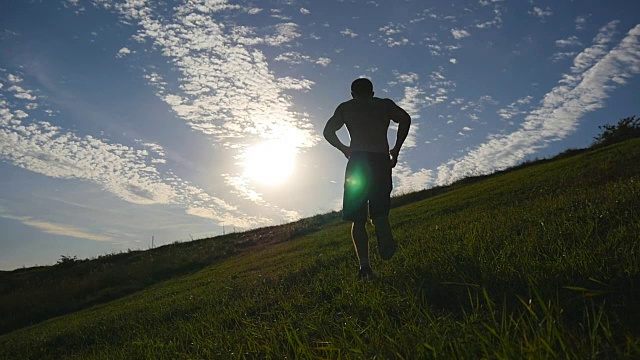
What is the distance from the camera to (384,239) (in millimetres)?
6781

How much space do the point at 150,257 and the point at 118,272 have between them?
4542 mm

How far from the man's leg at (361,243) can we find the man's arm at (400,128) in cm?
112

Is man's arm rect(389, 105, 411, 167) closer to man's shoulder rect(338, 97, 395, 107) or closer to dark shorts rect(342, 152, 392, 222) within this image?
man's shoulder rect(338, 97, 395, 107)

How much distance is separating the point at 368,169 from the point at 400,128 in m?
0.97

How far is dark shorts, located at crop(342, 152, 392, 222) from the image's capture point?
270 inches

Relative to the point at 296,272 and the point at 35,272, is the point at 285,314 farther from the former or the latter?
the point at 35,272

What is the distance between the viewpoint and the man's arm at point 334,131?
23.4 feet

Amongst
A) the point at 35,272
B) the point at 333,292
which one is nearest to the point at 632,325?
the point at 333,292

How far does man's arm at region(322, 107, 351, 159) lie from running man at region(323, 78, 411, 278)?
0.03 m

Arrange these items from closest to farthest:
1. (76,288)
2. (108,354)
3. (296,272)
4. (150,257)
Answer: (108,354)
(296,272)
(76,288)
(150,257)

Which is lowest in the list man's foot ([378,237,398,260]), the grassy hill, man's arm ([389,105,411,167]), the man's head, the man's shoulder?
the grassy hill

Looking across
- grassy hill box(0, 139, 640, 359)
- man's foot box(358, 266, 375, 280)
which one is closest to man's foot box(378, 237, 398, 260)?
grassy hill box(0, 139, 640, 359)

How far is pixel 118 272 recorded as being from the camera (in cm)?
3042

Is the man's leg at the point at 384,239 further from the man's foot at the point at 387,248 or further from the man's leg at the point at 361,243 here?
the man's leg at the point at 361,243
